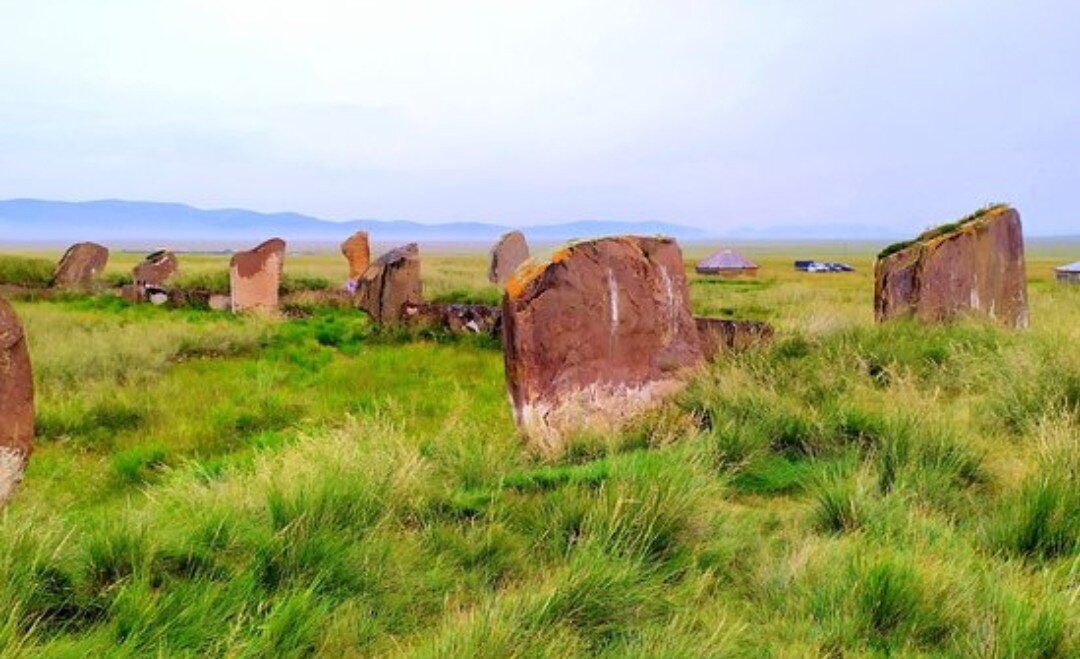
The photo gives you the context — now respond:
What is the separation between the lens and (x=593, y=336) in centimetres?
613

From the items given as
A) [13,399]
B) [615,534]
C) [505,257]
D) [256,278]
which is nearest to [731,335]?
[615,534]

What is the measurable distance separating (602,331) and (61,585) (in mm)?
3927

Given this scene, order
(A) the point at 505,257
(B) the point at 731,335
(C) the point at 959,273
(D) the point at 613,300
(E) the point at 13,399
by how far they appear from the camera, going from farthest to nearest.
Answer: (A) the point at 505,257, (C) the point at 959,273, (B) the point at 731,335, (D) the point at 613,300, (E) the point at 13,399

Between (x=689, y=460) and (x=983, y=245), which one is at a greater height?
(x=983, y=245)

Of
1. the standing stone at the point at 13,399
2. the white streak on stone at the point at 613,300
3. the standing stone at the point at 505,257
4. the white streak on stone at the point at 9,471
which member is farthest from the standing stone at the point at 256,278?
the white streak on stone at the point at 9,471

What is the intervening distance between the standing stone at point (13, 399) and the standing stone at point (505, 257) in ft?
50.0

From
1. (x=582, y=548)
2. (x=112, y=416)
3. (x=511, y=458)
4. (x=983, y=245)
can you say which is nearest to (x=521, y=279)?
(x=511, y=458)

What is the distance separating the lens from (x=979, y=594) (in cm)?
307

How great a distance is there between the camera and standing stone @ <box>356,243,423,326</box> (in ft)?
44.5

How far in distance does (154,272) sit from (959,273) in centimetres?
1777

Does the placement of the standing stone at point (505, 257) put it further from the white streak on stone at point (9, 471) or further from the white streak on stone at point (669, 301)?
the white streak on stone at point (9, 471)

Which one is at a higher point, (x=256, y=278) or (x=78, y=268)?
(x=78, y=268)

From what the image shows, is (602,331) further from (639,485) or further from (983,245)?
(983,245)

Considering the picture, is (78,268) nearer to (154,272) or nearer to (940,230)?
(154,272)
